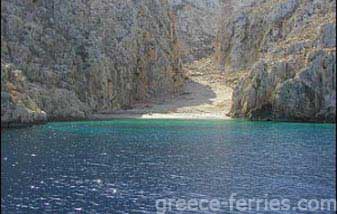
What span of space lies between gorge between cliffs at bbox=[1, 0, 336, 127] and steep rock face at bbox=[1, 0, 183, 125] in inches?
10.9

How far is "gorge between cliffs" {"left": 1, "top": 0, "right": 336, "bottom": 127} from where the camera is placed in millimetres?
117500

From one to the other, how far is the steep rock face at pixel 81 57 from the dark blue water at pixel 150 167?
2231 cm

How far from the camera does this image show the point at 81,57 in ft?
450

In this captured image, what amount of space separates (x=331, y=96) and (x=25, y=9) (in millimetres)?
77712

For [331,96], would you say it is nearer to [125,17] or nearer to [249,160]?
[249,160]

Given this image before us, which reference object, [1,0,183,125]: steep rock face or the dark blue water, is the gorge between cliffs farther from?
the dark blue water

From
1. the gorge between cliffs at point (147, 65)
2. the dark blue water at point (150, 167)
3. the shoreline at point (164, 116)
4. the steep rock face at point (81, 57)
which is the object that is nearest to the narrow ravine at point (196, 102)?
the shoreline at point (164, 116)

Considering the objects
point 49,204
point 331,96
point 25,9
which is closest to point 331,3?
point 331,96

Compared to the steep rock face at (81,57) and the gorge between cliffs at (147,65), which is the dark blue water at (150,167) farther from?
the steep rock face at (81,57)

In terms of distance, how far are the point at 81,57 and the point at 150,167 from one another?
82.7 m

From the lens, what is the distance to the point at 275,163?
2480 inches

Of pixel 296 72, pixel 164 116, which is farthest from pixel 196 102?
pixel 296 72

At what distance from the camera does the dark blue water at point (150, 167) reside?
4541 centimetres

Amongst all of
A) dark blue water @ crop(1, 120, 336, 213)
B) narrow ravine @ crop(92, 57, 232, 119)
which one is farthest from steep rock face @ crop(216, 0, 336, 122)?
dark blue water @ crop(1, 120, 336, 213)
